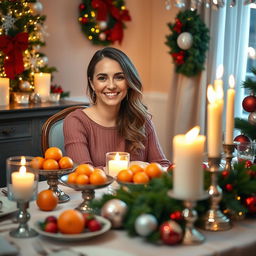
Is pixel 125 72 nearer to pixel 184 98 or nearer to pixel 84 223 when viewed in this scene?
pixel 84 223

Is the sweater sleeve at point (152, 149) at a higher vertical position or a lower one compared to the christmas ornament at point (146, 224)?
higher

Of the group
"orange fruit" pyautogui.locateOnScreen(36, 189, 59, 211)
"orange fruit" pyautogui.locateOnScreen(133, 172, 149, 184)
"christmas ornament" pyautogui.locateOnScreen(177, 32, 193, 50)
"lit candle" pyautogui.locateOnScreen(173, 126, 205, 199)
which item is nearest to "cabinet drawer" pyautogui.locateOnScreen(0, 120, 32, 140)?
"christmas ornament" pyautogui.locateOnScreen(177, 32, 193, 50)

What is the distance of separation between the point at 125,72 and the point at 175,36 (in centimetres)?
189

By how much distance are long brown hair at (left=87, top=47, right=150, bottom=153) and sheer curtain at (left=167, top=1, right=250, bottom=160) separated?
1739 mm

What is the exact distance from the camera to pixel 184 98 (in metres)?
4.56

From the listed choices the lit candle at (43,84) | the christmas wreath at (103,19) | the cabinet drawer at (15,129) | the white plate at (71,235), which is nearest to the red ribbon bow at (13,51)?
the lit candle at (43,84)

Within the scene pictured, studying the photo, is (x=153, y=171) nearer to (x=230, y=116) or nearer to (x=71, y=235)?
(x=230, y=116)

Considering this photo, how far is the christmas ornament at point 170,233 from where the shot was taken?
1.54 meters

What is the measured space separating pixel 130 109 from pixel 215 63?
71.1 inches

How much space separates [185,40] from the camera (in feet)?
13.9

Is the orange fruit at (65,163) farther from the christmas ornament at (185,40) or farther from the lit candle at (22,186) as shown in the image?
the christmas ornament at (185,40)

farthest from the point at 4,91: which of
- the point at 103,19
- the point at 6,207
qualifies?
the point at 6,207

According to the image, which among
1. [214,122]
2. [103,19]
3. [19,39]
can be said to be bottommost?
[214,122]

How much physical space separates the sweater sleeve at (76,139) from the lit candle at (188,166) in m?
1.15
